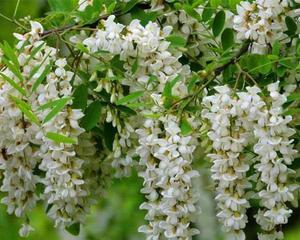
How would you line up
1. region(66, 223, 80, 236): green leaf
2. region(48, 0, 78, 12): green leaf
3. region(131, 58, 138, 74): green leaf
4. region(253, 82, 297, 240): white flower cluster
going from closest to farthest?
region(253, 82, 297, 240): white flower cluster
region(131, 58, 138, 74): green leaf
region(48, 0, 78, 12): green leaf
region(66, 223, 80, 236): green leaf

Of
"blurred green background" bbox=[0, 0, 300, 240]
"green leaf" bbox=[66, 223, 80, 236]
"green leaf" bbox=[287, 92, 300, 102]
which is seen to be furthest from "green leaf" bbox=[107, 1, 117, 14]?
"blurred green background" bbox=[0, 0, 300, 240]

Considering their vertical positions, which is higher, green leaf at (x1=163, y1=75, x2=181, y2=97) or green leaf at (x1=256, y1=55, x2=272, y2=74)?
green leaf at (x1=256, y1=55, x2=272, y2=74)

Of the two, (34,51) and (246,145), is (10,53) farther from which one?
(246,145)

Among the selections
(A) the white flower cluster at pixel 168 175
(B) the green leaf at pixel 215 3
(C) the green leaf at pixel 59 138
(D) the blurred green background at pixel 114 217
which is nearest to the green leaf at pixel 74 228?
(A) the white flower cluster at pixel 168 175

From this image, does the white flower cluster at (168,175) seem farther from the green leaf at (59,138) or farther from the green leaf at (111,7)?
the green leaf at (111,7)

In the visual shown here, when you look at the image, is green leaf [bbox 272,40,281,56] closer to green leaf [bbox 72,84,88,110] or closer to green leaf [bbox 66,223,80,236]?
green leaf [bbox 72,84,88,110]
